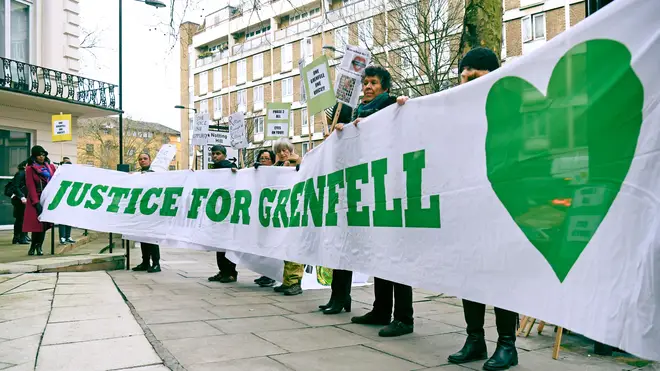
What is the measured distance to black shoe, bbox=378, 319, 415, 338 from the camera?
15.0 ft

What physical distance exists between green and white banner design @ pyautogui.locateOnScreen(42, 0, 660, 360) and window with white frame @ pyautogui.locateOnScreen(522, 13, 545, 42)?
27.2m

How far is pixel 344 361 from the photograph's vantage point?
381 cm

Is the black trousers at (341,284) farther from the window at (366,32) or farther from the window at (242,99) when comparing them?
the window at (242,99)

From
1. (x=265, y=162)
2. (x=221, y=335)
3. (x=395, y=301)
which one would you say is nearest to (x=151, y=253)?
(x=265, y=162)

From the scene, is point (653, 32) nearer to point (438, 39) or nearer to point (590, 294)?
point (590, 294)

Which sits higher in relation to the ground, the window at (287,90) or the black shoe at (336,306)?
the window at (287,90)

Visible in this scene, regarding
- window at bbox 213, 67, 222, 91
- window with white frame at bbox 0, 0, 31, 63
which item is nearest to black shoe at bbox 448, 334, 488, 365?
window with white frame at bbox 0, 0, 31, 63

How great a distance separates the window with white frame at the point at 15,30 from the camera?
58.0ft

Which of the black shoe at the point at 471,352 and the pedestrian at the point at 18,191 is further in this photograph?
the pedestrian at the point at 18,191

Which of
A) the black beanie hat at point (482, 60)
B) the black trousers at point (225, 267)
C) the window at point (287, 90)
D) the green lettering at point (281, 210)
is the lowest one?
the black trousers at point (225, 267)

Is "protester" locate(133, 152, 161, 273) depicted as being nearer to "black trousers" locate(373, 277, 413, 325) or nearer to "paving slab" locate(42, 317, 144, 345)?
→ "paving slab" locate(42, 317, 144, 345)

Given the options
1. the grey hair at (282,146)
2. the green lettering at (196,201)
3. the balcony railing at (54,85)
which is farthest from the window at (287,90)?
the grey hair at (282,146)

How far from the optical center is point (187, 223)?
776 centimetres

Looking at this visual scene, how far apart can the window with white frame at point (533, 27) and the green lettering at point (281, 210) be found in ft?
86.5
